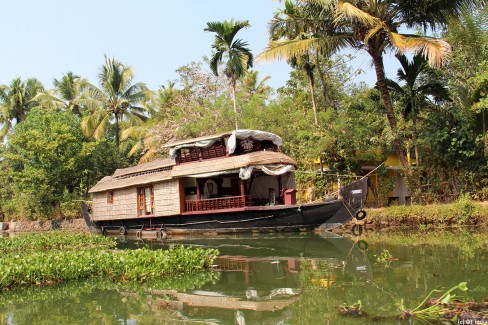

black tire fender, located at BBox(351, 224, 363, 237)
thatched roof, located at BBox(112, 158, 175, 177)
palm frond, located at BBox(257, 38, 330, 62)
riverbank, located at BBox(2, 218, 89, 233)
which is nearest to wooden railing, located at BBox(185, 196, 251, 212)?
thatched roof, located at BBox(112, 158, 175, 177)

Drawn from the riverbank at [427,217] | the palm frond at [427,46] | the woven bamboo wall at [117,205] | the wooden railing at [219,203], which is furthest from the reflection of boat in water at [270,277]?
the woven bamboo wall at [117,205]

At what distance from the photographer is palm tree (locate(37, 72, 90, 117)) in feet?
89.9

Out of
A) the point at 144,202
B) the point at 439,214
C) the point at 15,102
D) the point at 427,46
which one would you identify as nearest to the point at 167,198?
the point at 144,202

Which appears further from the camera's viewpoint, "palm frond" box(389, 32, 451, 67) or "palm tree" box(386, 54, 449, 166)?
"palm tree" box(386, 54, 449, 166)

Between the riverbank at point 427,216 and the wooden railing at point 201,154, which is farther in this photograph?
the wooden railing at point 201,154

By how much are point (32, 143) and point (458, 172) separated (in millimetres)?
17886

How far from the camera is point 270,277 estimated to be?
6.88m

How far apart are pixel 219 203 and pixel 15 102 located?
2087 cm

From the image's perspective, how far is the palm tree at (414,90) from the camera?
14414 millimetres

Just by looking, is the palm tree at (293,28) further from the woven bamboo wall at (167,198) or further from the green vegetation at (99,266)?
the green vegetation at (99,266)

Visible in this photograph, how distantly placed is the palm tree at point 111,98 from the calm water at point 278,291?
18.1 meters

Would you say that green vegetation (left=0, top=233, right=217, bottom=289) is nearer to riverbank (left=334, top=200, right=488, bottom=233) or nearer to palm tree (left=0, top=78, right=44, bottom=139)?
riverbank (left=334, top=200, right=488, bottom=233)

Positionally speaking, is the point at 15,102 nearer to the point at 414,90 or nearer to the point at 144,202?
the point at 144,202

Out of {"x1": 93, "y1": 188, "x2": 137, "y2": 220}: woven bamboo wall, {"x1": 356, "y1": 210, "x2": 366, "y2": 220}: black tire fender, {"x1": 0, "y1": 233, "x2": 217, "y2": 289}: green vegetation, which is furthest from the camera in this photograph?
{"x1": 93, "y1": 188, "x2": 137, "y2": 220}: woven bamboo wall
